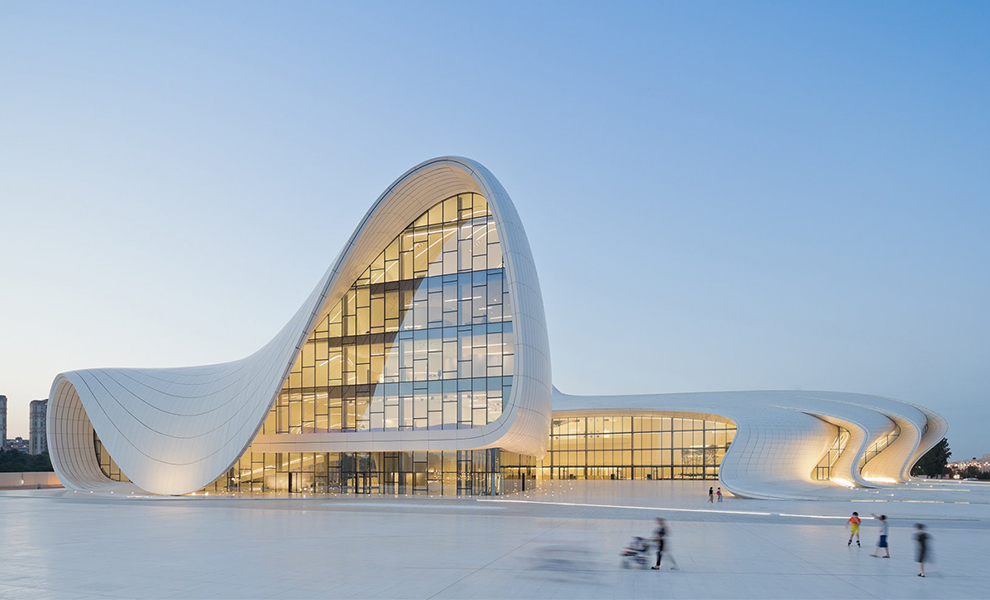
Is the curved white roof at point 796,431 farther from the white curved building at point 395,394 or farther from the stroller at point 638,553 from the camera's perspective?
the stroller at point 638,553

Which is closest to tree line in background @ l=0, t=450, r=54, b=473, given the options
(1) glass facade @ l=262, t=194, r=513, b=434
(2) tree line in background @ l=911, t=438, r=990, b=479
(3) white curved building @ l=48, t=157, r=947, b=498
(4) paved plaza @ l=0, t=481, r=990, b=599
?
(3) white curved building @ l=48, t=157, r=947, b=498

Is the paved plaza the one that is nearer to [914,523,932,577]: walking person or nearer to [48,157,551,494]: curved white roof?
[914,523,932,577]: walking person

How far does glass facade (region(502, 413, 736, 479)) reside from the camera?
7138 cm

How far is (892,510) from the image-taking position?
32438mm

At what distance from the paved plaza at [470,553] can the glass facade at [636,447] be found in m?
37.6

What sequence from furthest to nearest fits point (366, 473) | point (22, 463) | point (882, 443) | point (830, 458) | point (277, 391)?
point (22, 463) < point (882, 443) < point (830, 458) < point (366, 473) < point (277, 391)

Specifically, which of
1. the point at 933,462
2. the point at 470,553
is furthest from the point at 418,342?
the point at 933,462

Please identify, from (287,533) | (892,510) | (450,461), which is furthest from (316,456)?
(892,510)

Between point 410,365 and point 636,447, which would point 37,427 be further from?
point 410,365

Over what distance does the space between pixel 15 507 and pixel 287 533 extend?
20533mm

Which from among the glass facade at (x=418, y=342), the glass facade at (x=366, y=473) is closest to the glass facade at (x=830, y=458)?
the glass facade at (x=366, y=473)

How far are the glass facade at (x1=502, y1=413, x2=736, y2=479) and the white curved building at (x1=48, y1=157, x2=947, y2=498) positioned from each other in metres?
16.7

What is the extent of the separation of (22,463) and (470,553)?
7924 cm

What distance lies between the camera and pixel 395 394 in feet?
153
